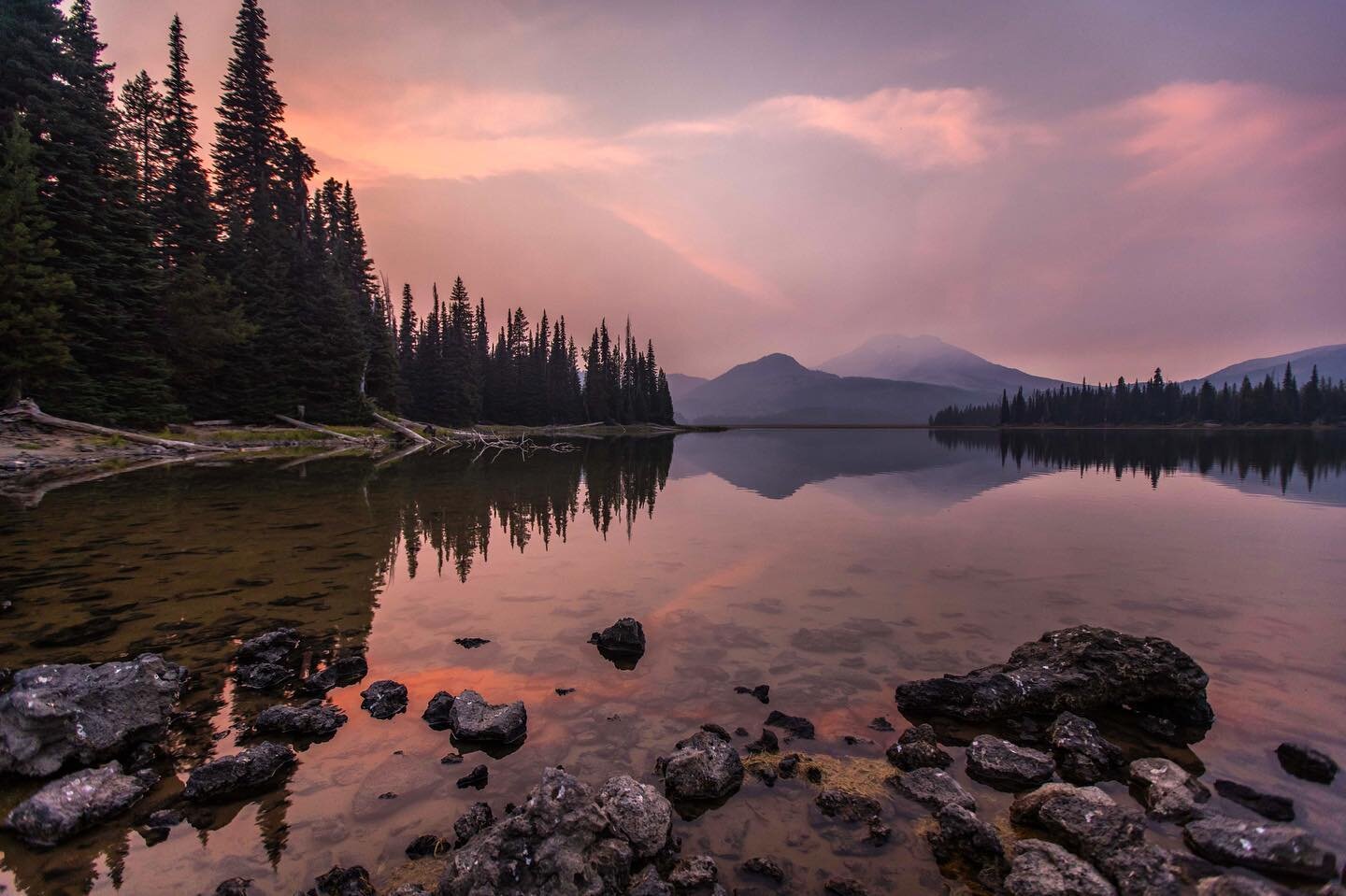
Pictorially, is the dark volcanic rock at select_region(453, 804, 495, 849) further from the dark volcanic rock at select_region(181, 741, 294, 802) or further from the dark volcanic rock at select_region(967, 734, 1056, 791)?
the dark volcanic rock at select_region(967, 734, 1056, 791)

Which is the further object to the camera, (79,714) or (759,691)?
(759,691)

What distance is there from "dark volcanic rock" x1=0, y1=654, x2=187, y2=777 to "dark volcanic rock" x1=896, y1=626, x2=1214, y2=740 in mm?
9523

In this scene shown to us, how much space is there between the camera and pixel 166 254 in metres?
47.2

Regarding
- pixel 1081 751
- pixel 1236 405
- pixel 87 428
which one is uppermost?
pixel 1236 405

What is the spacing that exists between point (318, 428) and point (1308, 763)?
6305 cm

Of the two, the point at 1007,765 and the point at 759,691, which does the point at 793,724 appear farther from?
the point at 1007,765

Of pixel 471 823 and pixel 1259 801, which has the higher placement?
pixel 471 823

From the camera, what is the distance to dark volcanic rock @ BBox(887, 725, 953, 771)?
630cm

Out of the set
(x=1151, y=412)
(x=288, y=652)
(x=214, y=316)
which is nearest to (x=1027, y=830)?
(x=288, y=652)

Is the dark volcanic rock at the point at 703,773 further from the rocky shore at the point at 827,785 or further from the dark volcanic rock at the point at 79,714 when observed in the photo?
the dark volcanic rock at the point at 79,714

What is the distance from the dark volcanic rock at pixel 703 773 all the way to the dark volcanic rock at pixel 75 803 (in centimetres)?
532

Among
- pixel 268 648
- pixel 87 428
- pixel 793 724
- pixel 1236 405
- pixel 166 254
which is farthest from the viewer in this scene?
pixel 1236 405

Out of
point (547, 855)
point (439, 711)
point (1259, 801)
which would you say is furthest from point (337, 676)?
point (1259, 801)

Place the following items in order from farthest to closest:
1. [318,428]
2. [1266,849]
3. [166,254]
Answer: [318,428], [166,254], [1266,849]
